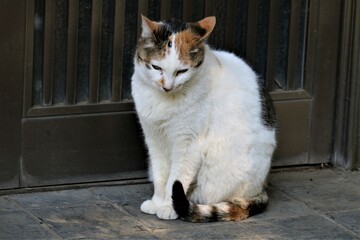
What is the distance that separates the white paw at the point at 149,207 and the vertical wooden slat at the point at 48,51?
0.84 metres

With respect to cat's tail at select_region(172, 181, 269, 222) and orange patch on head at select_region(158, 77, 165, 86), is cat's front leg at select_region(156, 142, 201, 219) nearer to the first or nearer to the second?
cat's tail at select_region(172, 181, 269, 222)

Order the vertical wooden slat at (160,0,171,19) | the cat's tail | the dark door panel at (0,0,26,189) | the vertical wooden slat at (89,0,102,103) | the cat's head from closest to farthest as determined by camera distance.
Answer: the cat's head, the cat's tail, the dark door panel at (0,0,26,189), the vertical wooden slat at (89,0,102,103), the vertical wooden slat at (160,0,171,19)

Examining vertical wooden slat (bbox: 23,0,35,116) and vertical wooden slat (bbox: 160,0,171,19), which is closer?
vertical wooden slat (bbox: 23,0,35,116)

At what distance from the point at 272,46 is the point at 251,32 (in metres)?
0.18

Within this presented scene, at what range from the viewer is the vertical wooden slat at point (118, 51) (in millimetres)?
5492

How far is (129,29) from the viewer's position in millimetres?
5555

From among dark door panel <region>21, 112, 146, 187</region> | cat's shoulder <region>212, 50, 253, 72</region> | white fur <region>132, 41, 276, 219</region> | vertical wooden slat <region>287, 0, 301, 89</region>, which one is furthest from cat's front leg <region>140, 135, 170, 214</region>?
vertical wooden slat <region>287, 0, 301, 89</region>

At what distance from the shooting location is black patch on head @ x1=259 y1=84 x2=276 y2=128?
5.38 meters

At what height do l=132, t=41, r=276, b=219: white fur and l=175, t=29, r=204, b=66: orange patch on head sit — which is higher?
l=175, t=29, r=204, b=66: orange patch on head

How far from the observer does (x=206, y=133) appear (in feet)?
17.0

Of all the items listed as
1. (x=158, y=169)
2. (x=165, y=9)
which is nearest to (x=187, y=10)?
(x=165, y=9)

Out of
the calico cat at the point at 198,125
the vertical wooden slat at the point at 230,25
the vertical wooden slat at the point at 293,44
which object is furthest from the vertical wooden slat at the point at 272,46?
the calico cat at the point at 198,125

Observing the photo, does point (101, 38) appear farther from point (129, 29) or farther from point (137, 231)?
point (137, 231)

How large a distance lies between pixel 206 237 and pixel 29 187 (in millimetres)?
1229
